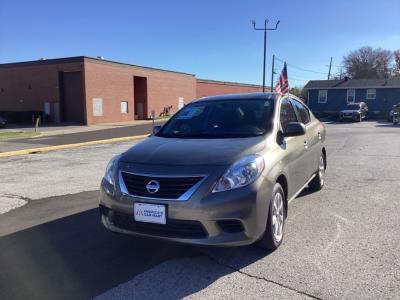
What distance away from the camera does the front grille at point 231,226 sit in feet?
12.7

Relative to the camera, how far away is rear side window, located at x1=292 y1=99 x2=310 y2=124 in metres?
6.46

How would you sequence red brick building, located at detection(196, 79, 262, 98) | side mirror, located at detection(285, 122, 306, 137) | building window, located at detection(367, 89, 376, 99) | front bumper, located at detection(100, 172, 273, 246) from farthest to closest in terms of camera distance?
red brick building, located at detection(196, 79, 262, 98) → building window, located at detection(367, 89, 376, 99) → side mirror, located at detection(285, 122, 306, 137) → front bumper, located at detection(100, 172, 273, 246)

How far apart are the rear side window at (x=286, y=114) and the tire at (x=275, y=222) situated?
107 centimetres

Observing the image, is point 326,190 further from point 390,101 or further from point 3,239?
point 390,101

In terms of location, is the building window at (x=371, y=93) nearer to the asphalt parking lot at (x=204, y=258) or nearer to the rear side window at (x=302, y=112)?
→ the asphalt parking lot at (x=204, y=258)

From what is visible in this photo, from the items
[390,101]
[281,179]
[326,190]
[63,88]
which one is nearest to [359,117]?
→ [390,101]

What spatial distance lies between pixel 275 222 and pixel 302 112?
2.78m

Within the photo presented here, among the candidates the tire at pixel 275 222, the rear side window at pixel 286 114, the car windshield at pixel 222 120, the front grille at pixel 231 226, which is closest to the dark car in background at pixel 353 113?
the rear side window at pixel 286 114

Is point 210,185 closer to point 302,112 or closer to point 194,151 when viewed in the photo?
point 194,151

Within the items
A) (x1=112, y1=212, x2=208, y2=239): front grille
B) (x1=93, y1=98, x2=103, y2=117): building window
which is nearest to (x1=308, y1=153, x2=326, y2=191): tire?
(x1=112, y1=212, x2=208, y2=239): front grille

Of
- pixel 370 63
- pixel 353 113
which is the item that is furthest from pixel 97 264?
pixel 370 63

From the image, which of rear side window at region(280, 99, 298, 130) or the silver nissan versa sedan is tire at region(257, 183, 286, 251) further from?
rear side window at region(280, 99, 298, 130)

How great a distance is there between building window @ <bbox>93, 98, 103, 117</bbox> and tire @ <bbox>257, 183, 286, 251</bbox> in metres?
34.5

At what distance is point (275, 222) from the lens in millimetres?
4430
